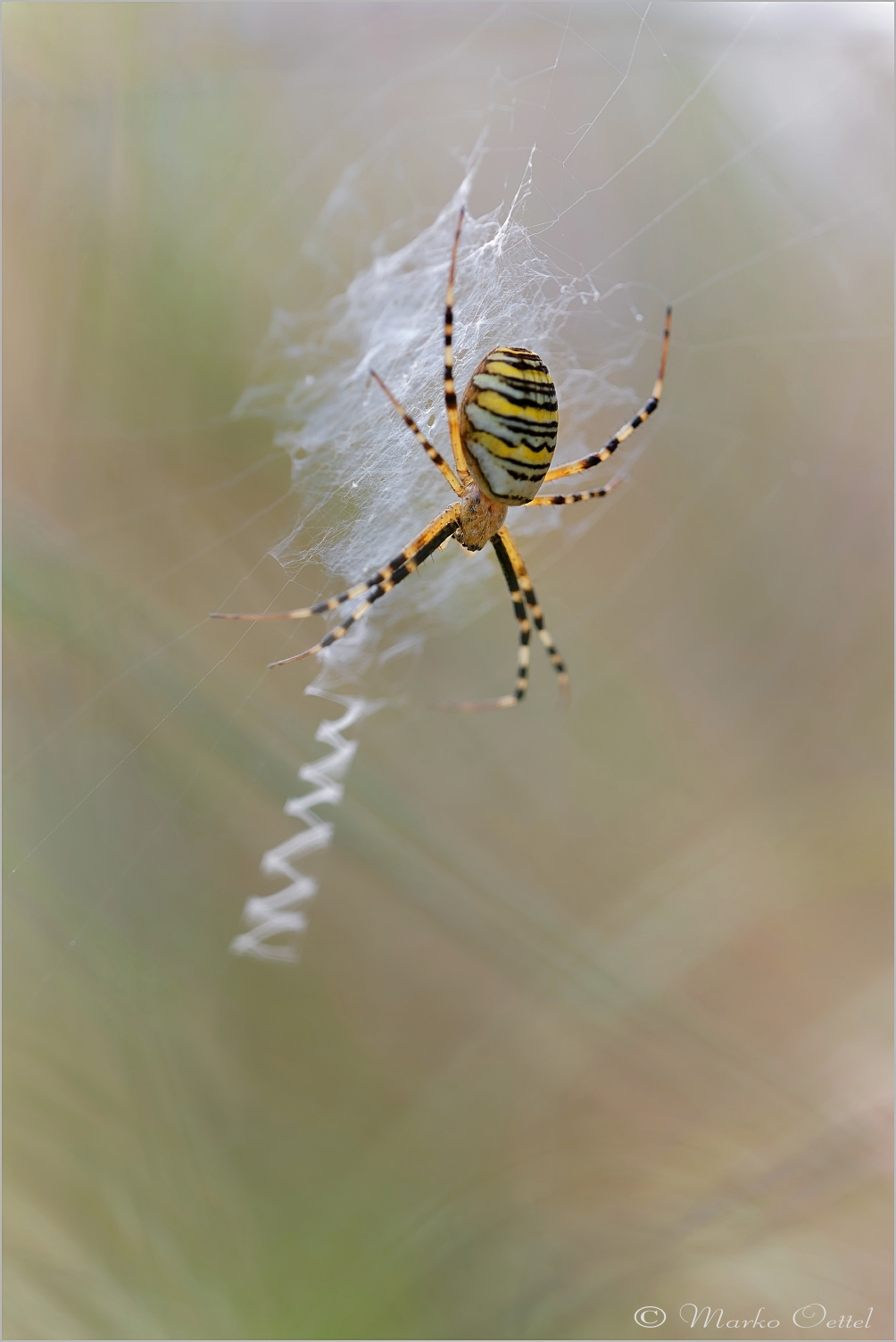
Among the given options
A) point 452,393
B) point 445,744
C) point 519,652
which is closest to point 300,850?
point 445,744

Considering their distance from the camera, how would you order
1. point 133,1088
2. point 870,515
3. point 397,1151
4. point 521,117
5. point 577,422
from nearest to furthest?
point 133,1088
point 521,117
point 397,1151
point 577,422
point 870,515

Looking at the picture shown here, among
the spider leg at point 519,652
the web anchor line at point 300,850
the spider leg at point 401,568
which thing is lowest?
the web anchor line at point 300,850

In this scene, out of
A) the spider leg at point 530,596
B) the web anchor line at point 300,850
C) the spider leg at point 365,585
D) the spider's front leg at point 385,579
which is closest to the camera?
the spider leg at point 365,585

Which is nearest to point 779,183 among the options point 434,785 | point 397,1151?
point 434,785

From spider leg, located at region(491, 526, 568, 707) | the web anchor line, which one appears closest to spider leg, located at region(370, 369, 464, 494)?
spider leg, located at region(491, 526, 568, 707)

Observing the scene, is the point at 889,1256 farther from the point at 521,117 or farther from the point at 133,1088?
the point at 521,117

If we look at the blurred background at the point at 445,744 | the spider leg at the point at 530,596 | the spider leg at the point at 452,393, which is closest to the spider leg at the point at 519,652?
the spider leg at the point at 530,596

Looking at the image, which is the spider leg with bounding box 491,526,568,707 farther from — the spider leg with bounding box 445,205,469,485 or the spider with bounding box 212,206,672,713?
the spider leg with bounding box 445,205,469,485

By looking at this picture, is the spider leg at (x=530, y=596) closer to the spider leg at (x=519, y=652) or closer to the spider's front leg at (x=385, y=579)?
the spider leg at (x=519, y=652)
